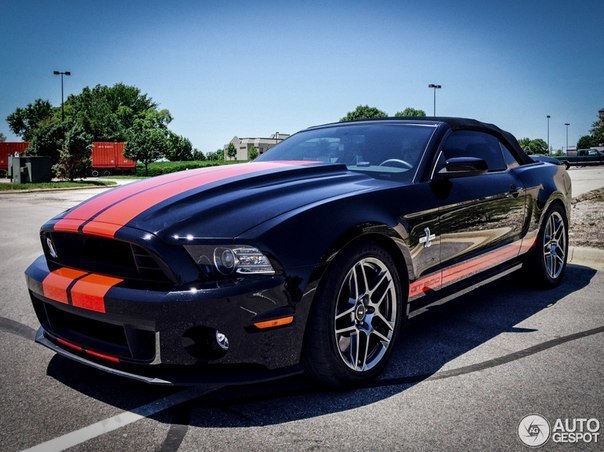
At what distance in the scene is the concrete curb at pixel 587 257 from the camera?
6121 mm

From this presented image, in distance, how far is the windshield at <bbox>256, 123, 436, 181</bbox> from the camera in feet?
11.7

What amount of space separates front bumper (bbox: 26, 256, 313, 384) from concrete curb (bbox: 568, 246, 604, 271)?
4.89 metres

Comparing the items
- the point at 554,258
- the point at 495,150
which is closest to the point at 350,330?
the point at 495,150

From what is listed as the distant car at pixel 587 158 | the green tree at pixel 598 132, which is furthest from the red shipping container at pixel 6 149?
the green tree at pixel 598 132

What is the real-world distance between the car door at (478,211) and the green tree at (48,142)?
95.9 ft

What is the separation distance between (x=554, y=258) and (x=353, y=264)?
3.14m

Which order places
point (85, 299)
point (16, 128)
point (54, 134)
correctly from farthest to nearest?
point (16, 128)
point (54, 134)
point (85, 299)

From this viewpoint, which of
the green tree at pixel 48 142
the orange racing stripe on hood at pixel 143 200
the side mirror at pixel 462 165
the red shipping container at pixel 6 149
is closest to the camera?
A: the orange racing stripe on hood at pixel 143 200

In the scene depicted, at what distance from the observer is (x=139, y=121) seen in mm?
75250

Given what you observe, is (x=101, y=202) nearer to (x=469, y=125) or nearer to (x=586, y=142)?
(x=469, y=125)

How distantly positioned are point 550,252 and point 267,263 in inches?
140

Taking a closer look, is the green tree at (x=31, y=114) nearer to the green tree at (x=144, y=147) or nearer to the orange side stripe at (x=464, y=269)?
the green tree at (x=144, y=147)

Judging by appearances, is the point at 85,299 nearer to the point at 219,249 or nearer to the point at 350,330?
the point at 219,249

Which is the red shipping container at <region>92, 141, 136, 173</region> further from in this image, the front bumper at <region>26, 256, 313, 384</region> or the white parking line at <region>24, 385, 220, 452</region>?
the front bumper at <region>26, 256, 313, 384</region>
